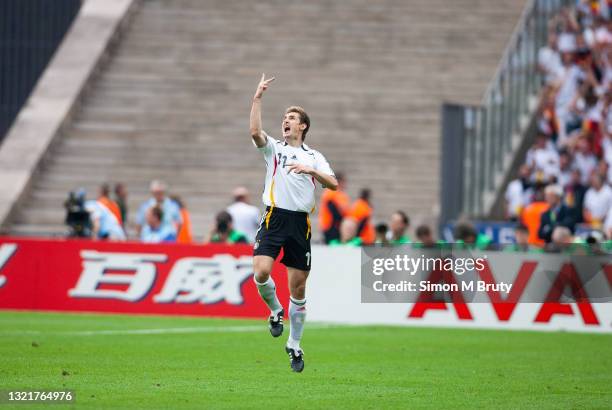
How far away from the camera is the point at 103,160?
28.7m

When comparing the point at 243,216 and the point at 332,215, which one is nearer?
the point at 243,216

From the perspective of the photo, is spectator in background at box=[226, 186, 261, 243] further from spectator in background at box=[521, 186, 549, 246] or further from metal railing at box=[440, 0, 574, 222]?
spectator in background at box=[521, 186, 549, 246]

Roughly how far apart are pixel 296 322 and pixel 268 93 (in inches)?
708

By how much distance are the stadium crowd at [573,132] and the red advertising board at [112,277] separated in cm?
537

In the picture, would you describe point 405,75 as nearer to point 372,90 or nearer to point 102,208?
point 372,90

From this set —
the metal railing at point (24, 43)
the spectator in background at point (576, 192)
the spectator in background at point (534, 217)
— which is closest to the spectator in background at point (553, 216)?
the spectator in background at point (534, 217)

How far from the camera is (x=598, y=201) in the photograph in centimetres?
2359

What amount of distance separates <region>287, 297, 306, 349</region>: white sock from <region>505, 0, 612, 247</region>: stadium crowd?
976cm

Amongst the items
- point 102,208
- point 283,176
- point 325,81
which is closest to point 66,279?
point 102,208

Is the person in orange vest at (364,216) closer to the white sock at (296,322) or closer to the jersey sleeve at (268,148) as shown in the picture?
the white sock at (296,322)

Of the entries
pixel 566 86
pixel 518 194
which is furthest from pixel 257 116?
pixel 566 86

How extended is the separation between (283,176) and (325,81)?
1809 centimetres

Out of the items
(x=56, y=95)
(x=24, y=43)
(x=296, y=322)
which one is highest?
(x=24, y=43)

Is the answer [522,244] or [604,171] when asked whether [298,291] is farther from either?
[604,171]
